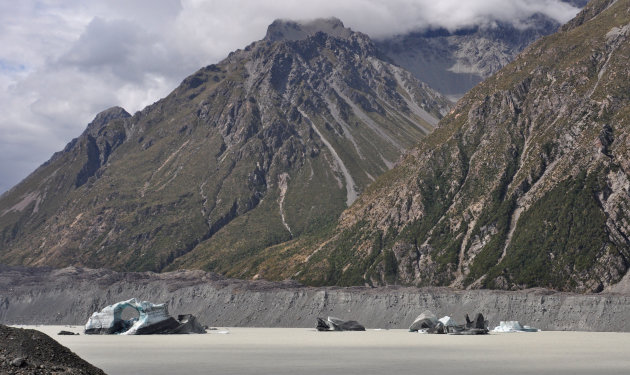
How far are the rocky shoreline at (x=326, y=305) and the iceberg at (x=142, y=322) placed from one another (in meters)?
37.6

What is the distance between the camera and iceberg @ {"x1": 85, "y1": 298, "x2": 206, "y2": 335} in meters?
111

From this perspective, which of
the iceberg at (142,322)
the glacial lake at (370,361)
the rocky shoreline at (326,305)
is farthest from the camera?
the rocky shoreline at (326,305)

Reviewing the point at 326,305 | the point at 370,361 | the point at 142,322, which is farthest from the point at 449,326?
the point at 370,361

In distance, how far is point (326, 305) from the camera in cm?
15025

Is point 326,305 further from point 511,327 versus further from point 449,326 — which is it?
point 449,326

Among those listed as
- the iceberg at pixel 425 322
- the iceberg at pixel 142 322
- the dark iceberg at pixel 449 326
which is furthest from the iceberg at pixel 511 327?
the iceberg at pixel 142 322

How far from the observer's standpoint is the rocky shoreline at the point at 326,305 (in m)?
128

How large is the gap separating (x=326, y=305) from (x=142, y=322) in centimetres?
5079

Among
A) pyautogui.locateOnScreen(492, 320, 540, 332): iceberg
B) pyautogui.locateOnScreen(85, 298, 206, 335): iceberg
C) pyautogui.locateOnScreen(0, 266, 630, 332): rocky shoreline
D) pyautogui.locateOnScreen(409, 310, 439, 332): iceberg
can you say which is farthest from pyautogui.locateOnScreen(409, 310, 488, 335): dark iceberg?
pyautogui.locateOnScreen(85, 298, 206, 335): iceberg

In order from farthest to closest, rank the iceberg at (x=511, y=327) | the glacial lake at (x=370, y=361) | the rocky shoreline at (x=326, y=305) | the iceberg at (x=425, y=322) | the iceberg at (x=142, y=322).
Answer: the rocky shoreline at (x=326, y=305), the iceberg at (x=511, y=327), the iceberg at (x=425, y=322), the iceberg at (x=142, y=322), the glacial lake at (x=370, y=361)

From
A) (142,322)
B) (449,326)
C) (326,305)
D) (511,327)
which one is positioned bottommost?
(142,322)

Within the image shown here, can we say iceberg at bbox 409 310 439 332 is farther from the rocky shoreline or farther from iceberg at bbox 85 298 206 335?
iceberg at bbox 85 298 206 335

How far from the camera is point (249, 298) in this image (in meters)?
165

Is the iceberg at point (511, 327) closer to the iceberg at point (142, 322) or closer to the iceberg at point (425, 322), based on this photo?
the iceberg at point (425, 322)
